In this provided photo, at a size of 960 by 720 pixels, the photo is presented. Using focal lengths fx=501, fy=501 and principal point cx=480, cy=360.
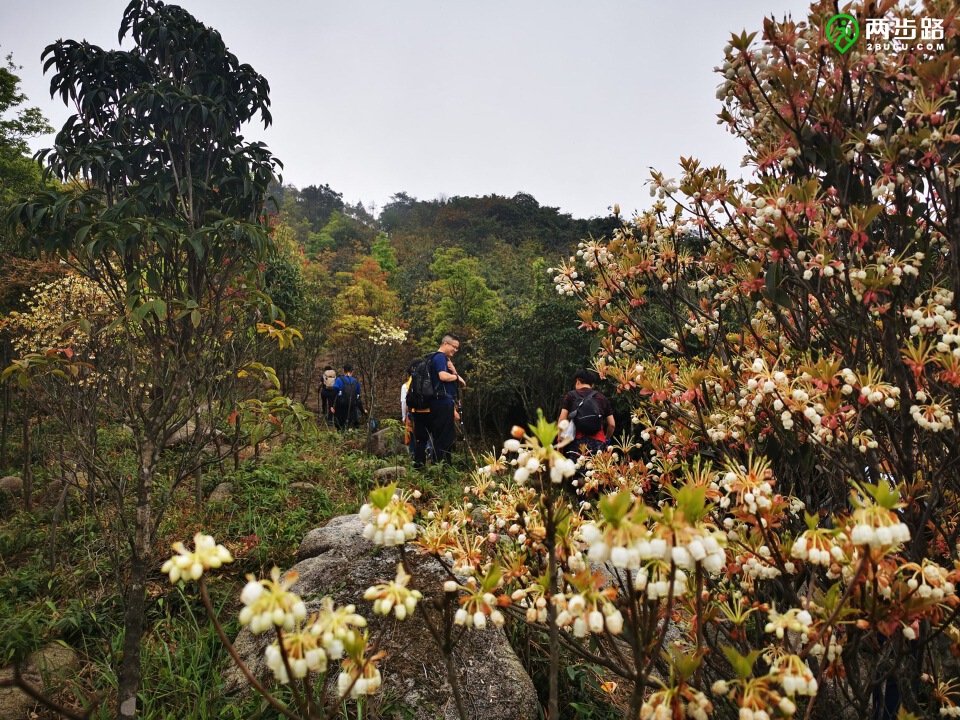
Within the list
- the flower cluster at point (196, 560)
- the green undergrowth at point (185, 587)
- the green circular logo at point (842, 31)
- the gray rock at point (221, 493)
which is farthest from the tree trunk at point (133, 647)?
the green circular logo at point (842, 31)

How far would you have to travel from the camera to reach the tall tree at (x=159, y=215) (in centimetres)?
249

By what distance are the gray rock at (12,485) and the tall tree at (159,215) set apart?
298 centimetres

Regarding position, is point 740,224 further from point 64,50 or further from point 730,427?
point 64,50

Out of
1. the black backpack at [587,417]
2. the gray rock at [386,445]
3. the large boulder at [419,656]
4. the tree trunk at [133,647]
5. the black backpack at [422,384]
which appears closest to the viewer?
the tree trunk at [133,647]

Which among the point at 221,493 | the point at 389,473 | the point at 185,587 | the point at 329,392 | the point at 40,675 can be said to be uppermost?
the point at 329,392

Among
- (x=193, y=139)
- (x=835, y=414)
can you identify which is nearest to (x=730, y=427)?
(x=835, y=414)

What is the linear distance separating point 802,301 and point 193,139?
11.6 ft

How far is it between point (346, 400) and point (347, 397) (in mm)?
84

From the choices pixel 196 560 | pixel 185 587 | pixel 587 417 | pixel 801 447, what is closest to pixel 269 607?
pixel 196 560

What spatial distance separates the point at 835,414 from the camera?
59.2 inches

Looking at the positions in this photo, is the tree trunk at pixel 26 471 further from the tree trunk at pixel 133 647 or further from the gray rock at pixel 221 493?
the tree trunk at pixel 133 647

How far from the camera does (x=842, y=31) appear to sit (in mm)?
1763

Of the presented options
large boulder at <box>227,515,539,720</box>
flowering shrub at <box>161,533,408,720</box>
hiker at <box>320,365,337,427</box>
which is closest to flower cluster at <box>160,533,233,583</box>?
flowering shrub at <box>161,533,408,720</box>

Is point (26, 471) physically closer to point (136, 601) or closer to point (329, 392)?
point (136, 601)
